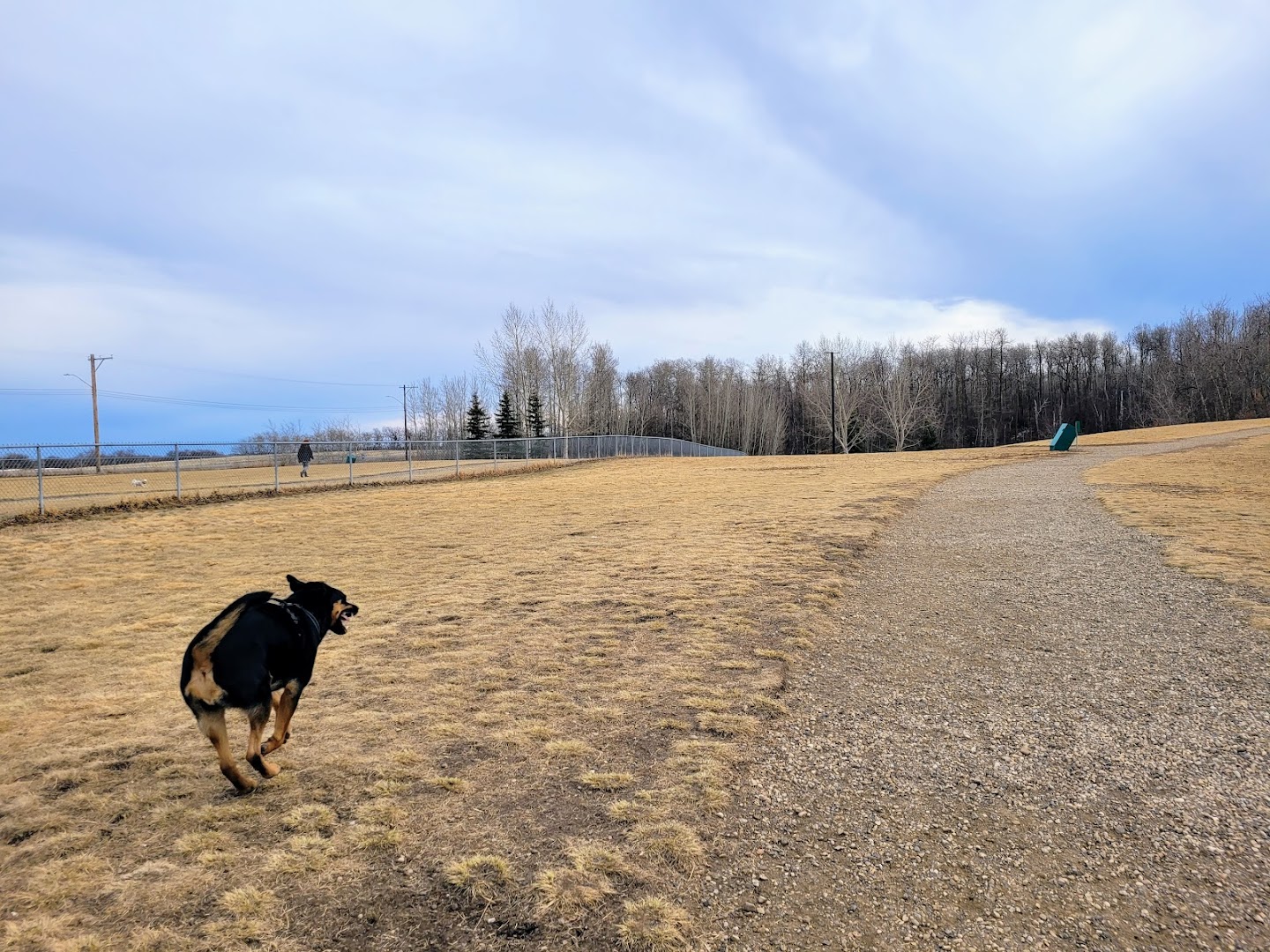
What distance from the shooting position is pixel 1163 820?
2695 millimetres

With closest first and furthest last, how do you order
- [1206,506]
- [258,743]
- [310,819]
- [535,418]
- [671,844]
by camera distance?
[671,844] < [310,819] < [258,743] < [1206,506] < [535,418]

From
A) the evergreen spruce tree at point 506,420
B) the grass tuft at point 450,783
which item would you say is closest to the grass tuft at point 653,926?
the grass tuft at point 450,783

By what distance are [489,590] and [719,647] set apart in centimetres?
312

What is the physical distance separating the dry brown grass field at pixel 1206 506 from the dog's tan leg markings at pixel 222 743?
7217 millimetres

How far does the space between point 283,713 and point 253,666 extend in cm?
46

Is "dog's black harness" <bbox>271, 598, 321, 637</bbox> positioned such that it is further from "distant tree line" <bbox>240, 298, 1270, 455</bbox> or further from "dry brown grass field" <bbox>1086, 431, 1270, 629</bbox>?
"distant tree line" <bbox>240, 298, 1270, 455</bbox>

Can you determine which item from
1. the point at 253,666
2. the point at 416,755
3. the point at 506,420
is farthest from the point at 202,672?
the point at 506,420

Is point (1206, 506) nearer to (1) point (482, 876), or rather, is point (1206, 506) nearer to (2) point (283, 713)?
(1) point (482, 876)

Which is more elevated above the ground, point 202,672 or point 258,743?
point 202,672

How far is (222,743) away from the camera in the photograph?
2736mm

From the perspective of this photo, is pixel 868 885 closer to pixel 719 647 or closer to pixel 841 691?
pixel 841 691

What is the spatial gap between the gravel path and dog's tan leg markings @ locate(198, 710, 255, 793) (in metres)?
2.04

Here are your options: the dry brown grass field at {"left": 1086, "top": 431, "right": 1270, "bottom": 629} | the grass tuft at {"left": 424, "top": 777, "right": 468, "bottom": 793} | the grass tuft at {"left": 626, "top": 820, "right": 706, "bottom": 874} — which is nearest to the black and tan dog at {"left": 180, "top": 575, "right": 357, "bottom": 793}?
the grass tuft at {"left": 424, "top": 777, "right": 468, "bottom": 793}

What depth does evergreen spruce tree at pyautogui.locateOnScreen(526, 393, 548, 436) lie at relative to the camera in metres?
47.8
